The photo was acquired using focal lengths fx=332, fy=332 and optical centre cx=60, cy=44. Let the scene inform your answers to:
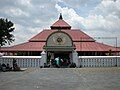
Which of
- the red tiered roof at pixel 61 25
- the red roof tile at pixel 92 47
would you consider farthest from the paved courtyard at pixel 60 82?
the red tiered roof at pixel 61 25

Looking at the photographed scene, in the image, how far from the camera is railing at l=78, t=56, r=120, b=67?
58.0 m

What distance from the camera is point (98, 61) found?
190 ft

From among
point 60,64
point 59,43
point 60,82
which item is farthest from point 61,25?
point 60,82

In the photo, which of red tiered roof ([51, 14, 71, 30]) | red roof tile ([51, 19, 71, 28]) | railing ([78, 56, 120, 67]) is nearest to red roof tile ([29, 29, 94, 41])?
red tiered roof ([51, 14, 71, 30])

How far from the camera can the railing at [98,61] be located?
5800 centimetres

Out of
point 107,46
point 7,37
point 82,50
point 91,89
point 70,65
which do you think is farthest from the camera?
point 107,46

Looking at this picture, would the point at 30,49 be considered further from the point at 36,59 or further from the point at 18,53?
the point at 36,59

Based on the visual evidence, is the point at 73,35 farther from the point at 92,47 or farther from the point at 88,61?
the point at 88,61

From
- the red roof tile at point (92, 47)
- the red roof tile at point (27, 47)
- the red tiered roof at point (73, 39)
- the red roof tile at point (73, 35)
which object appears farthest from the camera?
the red roof tile at point (73, 35)

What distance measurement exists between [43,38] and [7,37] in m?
13.0

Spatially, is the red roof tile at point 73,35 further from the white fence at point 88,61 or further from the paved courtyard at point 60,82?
the paved courtyard at point 60,82

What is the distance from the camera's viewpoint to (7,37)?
6041cm

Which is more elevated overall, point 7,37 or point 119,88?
point 7,37

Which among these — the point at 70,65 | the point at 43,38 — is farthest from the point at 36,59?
the point at 43,38
